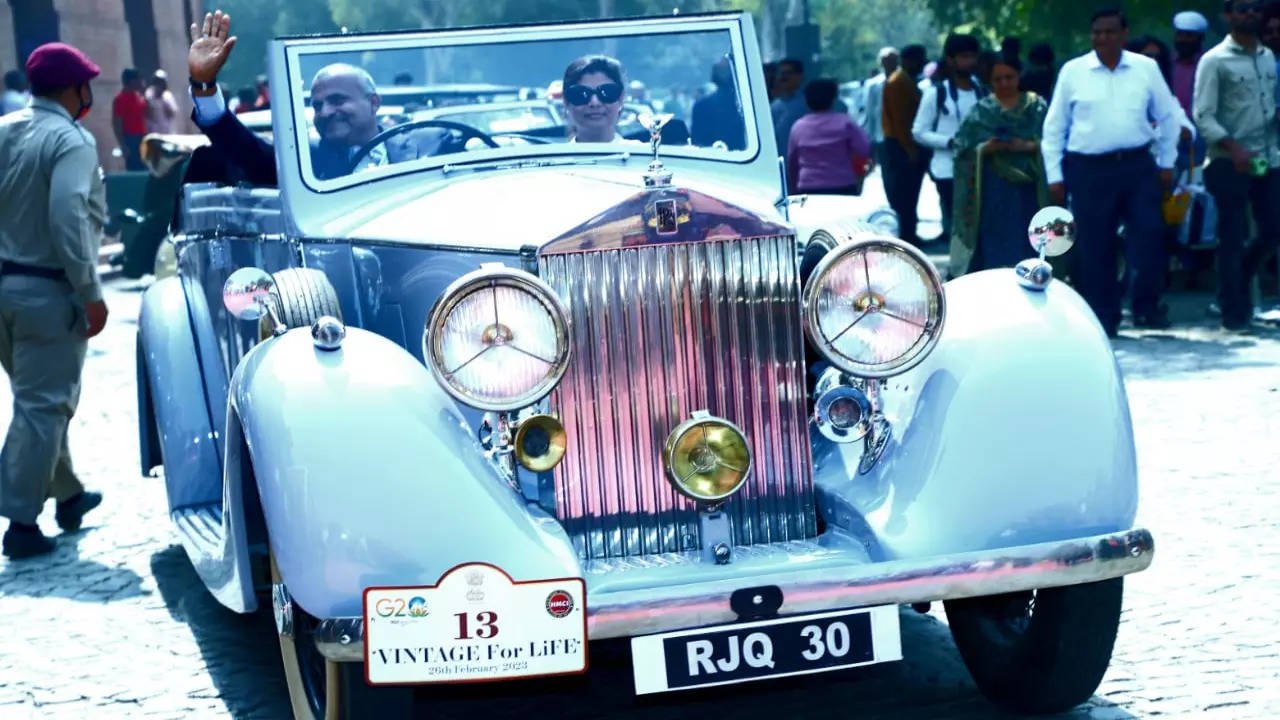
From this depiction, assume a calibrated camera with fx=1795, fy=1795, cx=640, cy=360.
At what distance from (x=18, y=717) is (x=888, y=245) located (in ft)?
8.43

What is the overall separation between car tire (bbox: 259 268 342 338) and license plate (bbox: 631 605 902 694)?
50.8 inches

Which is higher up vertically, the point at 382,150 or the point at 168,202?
the point at 382,150

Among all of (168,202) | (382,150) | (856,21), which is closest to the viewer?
(382,150)

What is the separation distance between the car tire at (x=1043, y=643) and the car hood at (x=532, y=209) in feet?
3.58

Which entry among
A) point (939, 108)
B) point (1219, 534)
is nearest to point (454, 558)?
point (1219, 534)

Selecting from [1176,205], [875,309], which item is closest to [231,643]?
[875,309]

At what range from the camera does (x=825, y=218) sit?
19.1ft

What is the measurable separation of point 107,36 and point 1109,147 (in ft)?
66.0

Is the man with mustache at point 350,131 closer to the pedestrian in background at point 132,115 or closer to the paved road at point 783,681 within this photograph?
the paved road at point 783,681

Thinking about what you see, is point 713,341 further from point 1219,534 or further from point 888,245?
point 1219,534

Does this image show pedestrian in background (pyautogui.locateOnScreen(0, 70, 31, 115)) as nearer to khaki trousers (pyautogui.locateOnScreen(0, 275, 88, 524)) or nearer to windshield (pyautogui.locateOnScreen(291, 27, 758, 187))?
khaki trousers (pyautogui.locateOnScreen(0, 275, 88, 524))

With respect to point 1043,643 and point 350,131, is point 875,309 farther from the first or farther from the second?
point 350,131

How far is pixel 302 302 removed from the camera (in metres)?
4.48

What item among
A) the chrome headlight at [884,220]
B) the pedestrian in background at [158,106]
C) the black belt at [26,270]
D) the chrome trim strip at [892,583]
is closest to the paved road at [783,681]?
the chrome trim strip at [892,583]
